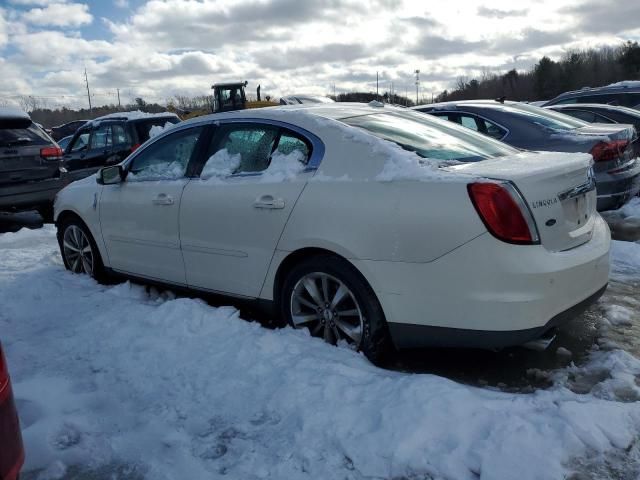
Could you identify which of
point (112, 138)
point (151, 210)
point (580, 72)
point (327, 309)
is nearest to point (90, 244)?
point (151, 210)

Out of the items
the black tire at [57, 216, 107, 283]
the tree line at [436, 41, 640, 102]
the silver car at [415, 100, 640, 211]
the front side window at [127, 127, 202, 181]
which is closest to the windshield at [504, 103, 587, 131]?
the silver car at [415, 100, 640, 211]

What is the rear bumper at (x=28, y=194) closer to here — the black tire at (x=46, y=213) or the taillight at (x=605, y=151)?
the black tire at (x=46, y=213)

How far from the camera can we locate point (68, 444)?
285cm

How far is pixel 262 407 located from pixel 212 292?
135 cm

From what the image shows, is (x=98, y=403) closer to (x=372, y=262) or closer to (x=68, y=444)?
(x=68, y=444)

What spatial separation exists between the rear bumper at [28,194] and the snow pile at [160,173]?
4107 millimetres

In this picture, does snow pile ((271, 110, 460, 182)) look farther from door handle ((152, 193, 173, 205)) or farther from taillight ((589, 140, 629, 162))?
taillight ((589, 140, 629, 162))

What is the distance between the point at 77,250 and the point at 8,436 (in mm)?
3756

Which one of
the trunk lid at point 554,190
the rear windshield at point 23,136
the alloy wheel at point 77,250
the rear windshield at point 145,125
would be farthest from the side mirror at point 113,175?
the rear windshield at point 145,125

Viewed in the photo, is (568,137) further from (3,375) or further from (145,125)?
(145,125)

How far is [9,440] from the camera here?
2035mm

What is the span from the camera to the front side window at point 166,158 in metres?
4.48

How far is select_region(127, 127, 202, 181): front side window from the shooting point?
4.48 metres

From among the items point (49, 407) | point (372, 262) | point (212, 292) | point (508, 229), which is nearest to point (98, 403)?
point (49, 407)
